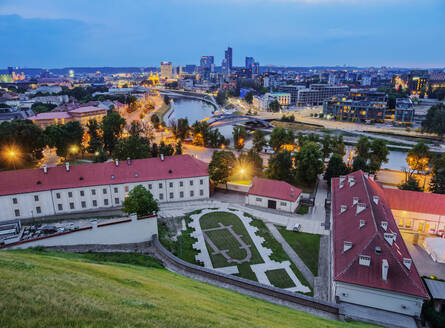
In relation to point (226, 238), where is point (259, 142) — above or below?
above

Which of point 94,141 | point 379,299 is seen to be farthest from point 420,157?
point 94,141

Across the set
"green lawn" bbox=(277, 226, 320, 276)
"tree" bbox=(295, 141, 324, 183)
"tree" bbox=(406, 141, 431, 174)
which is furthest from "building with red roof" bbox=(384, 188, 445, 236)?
"tree" bbox=(406, 141, 431, 174)

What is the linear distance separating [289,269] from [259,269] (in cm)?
333

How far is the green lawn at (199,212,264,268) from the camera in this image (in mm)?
33469

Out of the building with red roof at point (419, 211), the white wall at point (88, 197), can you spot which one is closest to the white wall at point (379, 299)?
the building with red roof at point (419, 211)

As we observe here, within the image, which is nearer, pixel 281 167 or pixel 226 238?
pixel 226 238

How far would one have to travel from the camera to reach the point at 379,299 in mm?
23984

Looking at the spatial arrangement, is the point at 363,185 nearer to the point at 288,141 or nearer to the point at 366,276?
the point at 366,276

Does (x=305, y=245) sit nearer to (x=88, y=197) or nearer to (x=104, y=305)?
(x=104, y=305)

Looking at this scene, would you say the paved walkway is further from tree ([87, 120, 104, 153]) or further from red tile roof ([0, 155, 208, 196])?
tree ([87, 120, 104, 153])

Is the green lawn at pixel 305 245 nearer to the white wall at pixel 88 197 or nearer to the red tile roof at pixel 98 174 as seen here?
the white wall at pixel 88 197

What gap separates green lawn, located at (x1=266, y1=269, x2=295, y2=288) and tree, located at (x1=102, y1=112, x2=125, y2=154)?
61.5 meters

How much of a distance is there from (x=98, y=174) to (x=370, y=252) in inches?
1563

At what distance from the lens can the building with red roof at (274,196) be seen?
151 feet
